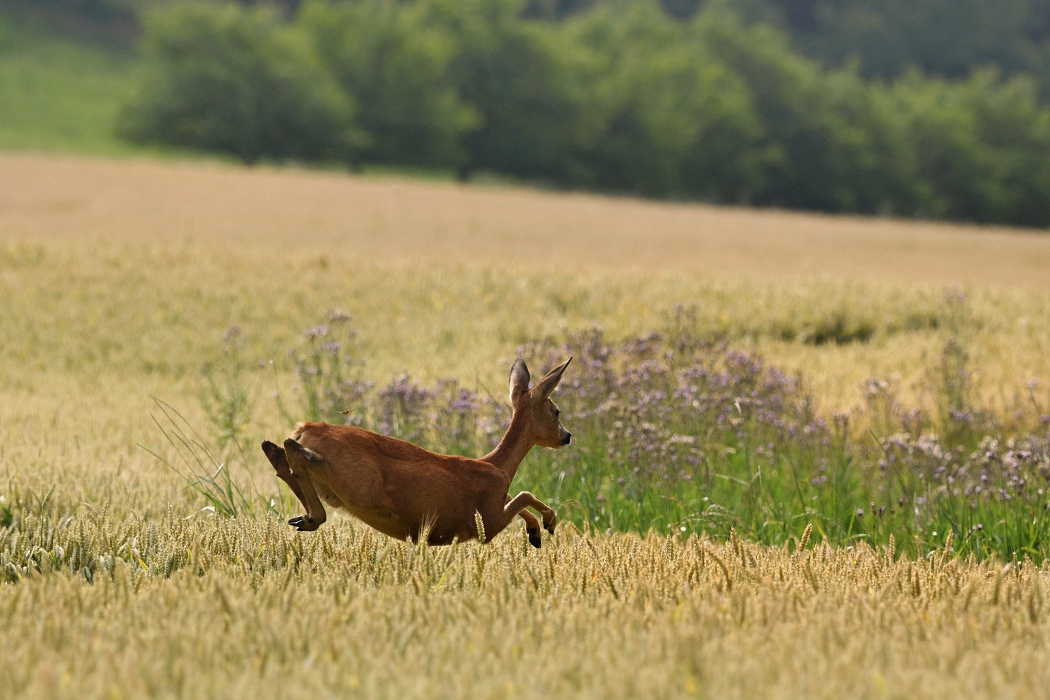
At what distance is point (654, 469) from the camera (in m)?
6.30

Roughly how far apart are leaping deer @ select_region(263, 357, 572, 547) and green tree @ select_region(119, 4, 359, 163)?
4966cm

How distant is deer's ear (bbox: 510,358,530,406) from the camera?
13.0 feet

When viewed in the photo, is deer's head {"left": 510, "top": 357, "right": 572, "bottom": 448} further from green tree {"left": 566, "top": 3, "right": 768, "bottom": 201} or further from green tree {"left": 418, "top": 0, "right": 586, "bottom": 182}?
green tree {"left": 566, "top": 3, "right": 768, "bottom": 201}

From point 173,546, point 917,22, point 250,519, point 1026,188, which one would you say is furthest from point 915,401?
point 917,22

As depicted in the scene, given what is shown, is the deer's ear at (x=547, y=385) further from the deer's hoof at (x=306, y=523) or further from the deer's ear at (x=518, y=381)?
the deer's hoof at (x=306, y=523)

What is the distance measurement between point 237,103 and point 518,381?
5104cm

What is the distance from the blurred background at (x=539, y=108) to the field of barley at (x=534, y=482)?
36.5m

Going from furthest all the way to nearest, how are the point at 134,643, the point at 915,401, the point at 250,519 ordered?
the point at 915,401 → the point at 250,519 → the point at 134,643

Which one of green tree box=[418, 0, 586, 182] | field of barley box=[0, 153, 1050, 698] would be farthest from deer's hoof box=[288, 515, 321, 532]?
green tree box=[418, 0, 586, 182]

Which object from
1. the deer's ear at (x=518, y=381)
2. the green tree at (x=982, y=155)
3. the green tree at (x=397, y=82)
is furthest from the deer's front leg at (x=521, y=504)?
the green tree at (x=982, y=155)

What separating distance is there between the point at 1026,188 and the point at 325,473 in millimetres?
73251

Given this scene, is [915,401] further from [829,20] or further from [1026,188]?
[829,20]

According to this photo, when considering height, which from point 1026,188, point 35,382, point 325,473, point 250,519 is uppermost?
point 1026,188

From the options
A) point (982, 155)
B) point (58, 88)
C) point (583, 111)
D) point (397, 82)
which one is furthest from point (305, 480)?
point (58, 88)
